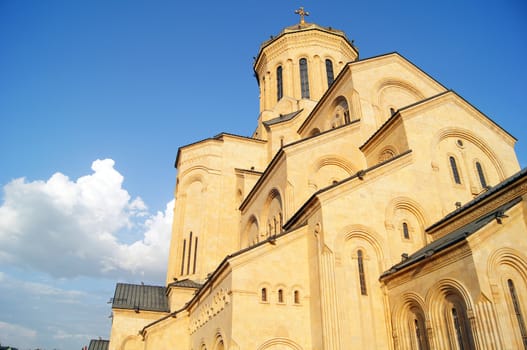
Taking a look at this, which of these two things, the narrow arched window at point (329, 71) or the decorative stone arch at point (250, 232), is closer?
the decorative stone arch at point (250, 232)

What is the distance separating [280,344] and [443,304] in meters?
5.48

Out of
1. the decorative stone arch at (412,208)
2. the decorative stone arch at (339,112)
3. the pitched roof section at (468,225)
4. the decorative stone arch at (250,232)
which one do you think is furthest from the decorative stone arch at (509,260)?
the decorative stone arch at (250,232)

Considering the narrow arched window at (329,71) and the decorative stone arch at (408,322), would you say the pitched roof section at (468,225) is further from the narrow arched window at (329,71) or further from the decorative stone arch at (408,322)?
the narrow arched window at (329,71)

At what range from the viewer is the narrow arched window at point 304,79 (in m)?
33.8

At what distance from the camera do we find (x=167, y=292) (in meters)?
27.5

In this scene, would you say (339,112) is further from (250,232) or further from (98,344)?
(98,344)

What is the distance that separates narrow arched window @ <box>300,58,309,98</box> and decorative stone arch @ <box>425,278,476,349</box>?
23.5 meters

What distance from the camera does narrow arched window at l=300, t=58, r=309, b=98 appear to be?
111 ft

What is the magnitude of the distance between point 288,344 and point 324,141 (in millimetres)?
9740

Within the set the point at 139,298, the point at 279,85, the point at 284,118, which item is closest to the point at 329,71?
the point at 279,85

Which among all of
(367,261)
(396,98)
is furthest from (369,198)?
(396,98)

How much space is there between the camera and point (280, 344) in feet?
46.2

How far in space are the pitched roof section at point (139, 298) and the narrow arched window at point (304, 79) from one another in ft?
A: 61.6

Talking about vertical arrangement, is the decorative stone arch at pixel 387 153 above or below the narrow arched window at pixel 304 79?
below
